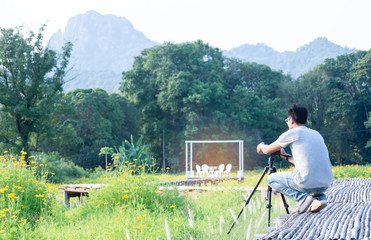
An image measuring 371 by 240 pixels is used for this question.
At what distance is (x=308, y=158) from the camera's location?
3.60 m

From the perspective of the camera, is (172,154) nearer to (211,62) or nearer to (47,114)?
(211,62)

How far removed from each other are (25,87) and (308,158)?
18456 millimetres

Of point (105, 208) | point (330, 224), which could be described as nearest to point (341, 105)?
point (105, 208)

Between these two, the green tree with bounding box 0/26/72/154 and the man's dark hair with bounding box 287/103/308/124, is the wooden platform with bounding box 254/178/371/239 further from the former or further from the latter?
the green tree with bounding box 0/26/72/154

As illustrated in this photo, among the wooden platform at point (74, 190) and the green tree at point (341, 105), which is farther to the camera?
the green tree at point (341, 105)

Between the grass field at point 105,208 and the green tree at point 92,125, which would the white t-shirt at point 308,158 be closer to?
the grass field at point 105,208

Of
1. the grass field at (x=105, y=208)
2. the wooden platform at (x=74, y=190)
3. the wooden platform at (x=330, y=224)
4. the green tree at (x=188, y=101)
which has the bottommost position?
the wooden platform at (x=74, y=190)

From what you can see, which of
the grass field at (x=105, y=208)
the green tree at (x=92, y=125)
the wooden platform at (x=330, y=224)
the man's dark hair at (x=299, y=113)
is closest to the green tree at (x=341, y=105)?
the green tree at (x=92, y=125)

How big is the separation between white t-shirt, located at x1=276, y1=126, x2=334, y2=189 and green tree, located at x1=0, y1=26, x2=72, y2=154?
1718cm

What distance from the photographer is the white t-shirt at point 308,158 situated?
11.8 feet

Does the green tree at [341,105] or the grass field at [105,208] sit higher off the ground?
the green tree at [341,105]

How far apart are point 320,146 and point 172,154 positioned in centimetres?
2710

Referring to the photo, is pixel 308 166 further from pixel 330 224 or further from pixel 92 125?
pixel 92 125

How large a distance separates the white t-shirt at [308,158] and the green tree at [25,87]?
56.4ft
